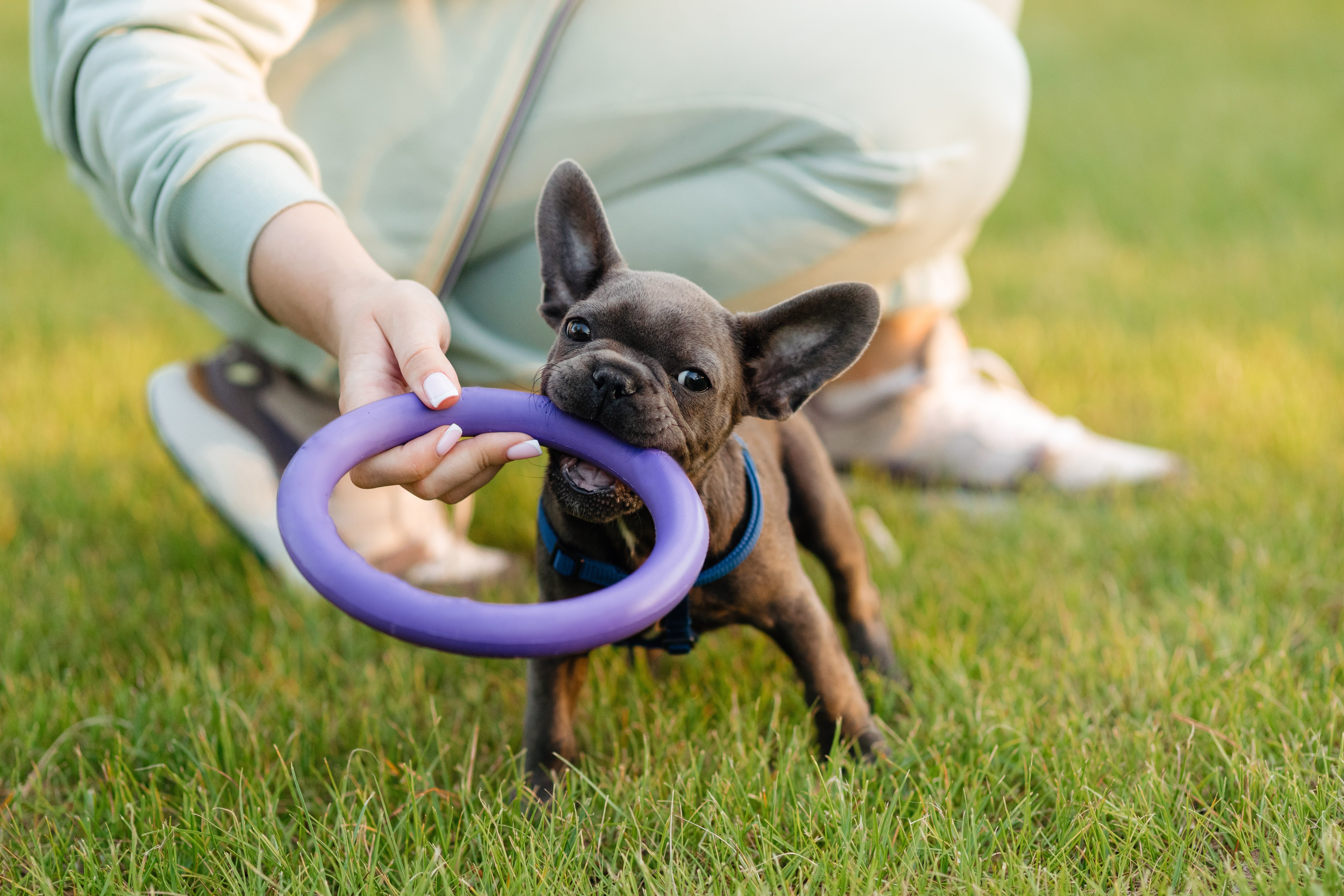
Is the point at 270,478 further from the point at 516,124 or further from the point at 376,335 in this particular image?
the point at 376,335

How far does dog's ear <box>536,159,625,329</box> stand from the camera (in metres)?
1.92

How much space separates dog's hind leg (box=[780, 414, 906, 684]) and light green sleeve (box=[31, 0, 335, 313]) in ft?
3.35

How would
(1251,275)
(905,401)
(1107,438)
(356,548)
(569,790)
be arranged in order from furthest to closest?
(1251,275), (1107,438), (905,401), (356,548), (569,790)

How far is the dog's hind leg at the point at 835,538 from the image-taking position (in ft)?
7.55

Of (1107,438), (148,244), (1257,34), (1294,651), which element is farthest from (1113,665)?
(1257,34)

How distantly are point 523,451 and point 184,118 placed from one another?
0.95 meters

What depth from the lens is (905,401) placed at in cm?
349

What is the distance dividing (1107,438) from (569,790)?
2581 mm

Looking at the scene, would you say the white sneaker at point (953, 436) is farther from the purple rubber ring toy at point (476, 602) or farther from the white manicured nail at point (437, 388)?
the white manicured nail at point (437, 388)

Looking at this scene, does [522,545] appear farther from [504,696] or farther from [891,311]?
[891,311]

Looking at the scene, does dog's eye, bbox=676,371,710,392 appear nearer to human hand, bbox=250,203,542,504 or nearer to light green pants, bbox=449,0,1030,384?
human hand, bbox=250,203,542,504

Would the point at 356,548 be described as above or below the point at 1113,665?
below

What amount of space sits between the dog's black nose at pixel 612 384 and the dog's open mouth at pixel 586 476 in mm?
145

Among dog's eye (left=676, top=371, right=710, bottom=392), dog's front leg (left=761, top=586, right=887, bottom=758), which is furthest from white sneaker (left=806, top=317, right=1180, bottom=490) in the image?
dog's eye (left=676, top=371, right=710, bottom=392)
